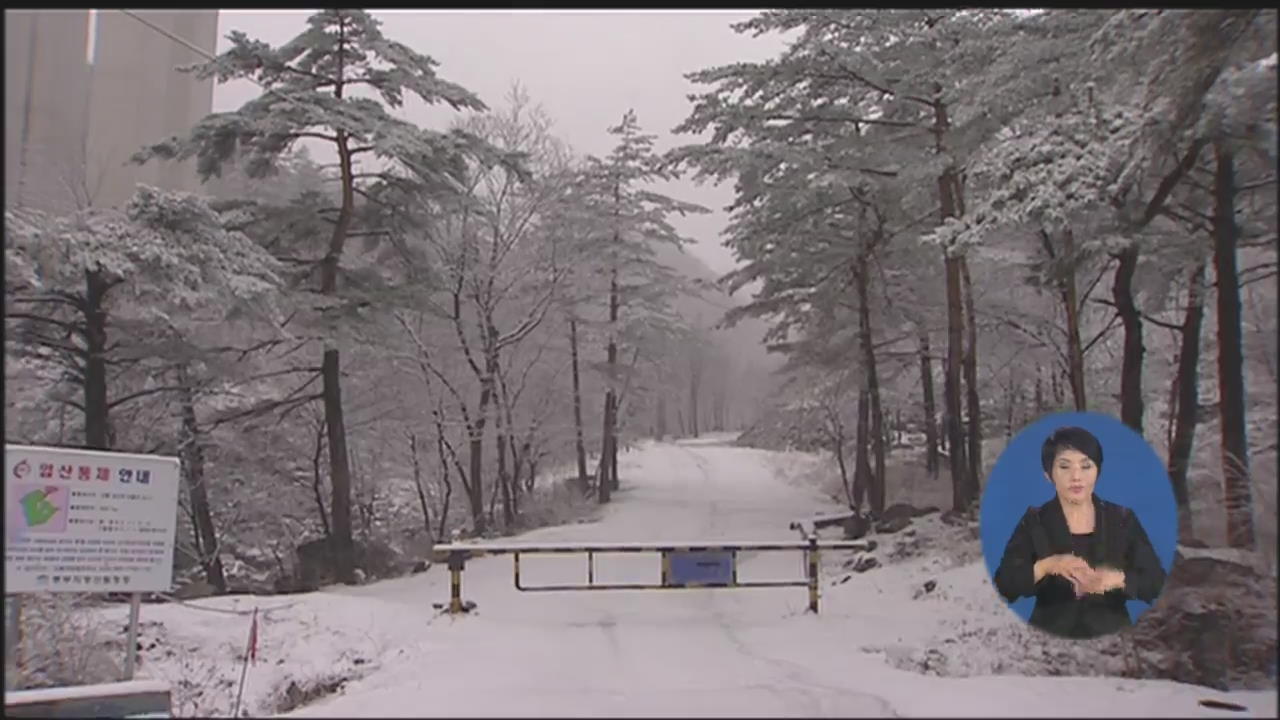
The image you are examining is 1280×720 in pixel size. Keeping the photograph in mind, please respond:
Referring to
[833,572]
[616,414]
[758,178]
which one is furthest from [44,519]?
[616,414]

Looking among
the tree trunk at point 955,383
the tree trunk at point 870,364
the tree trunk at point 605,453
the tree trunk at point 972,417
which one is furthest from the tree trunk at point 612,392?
the tree trunk at point 955,383

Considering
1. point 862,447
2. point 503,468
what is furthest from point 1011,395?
point 503,468

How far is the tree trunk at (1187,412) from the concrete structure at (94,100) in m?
9.87

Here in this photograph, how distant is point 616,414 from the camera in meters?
26.2

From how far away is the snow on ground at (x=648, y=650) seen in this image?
16.5 ft

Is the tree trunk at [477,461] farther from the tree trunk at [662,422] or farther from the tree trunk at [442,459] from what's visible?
the tree trunk at [662,422]

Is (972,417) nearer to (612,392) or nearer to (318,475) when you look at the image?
(612,392)

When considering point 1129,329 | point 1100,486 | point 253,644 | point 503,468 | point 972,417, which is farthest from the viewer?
point 503,468

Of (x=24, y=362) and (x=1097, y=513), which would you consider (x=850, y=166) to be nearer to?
(x=1097, y=513)

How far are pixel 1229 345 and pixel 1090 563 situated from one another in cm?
384

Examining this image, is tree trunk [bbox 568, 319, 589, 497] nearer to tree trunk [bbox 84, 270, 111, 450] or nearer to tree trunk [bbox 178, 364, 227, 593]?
tree trunk [bbox 178, 364, 227, 593]

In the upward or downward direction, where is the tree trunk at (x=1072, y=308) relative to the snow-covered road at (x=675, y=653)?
upward

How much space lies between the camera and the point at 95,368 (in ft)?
42.0

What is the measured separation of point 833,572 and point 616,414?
1285 cm
